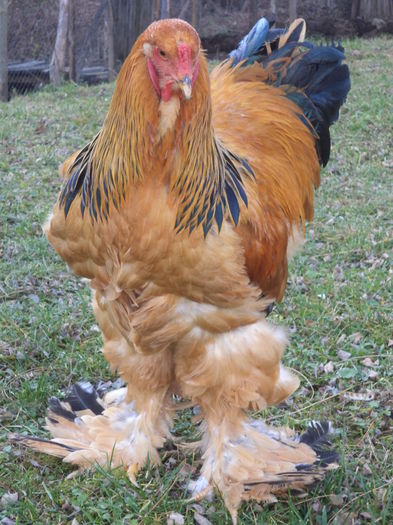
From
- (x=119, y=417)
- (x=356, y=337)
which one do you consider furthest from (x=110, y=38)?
(x=119, y=417)

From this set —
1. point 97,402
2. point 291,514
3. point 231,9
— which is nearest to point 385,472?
point 291,514

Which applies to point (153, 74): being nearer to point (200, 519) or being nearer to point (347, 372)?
point (200, 519)

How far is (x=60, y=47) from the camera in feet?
39.5

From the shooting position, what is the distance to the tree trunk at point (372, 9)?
16.6 metres

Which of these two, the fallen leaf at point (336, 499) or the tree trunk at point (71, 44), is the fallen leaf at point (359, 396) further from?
the tree trunk at point (71, 44)

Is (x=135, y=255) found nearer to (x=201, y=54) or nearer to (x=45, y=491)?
(x=201, y=54)

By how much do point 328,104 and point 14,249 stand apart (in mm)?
3205

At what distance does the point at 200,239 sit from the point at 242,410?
1.14m

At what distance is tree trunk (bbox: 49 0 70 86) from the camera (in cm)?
1169

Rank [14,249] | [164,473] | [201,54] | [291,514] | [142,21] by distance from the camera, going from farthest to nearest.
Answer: [142,21] → [14,249] → [164,473] → [291,514] → [201,54]

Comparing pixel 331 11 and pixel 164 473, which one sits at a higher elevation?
pixel 331 11

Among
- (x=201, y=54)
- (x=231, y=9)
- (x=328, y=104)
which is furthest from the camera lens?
(x=231, y=9)

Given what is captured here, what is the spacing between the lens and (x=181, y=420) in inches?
158

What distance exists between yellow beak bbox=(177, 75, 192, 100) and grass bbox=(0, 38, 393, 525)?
2.02 metres
